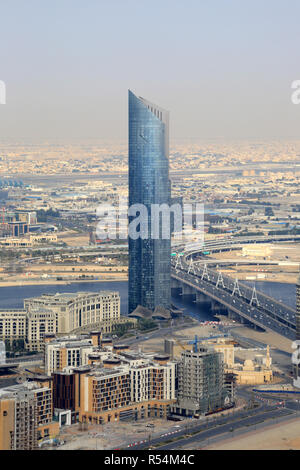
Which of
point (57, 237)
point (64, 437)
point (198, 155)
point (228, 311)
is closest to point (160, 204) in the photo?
point (228, 311)

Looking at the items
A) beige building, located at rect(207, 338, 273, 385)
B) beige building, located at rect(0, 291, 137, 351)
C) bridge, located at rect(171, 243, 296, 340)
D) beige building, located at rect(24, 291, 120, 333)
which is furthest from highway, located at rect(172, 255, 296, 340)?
beige building, located at rect(24, 291, 120, 333)

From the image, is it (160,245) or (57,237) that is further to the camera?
(57,237)

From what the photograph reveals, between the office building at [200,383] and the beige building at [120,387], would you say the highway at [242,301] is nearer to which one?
the office building at [200,383]

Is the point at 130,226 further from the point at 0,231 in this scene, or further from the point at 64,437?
the point at 0,231

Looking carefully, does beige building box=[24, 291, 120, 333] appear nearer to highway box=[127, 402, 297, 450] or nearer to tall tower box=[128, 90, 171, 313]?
tall tower box=[128, 90, 171, 313]

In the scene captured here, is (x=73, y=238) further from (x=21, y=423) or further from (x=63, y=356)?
(x=21, y=423)

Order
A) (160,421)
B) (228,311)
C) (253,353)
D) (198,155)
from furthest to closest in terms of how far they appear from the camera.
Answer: (198,155), (228,311), (253,353), (160,421)

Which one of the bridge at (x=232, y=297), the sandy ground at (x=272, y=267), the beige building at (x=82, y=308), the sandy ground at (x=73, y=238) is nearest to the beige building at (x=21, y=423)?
the beige building at (x=82, y=308)
